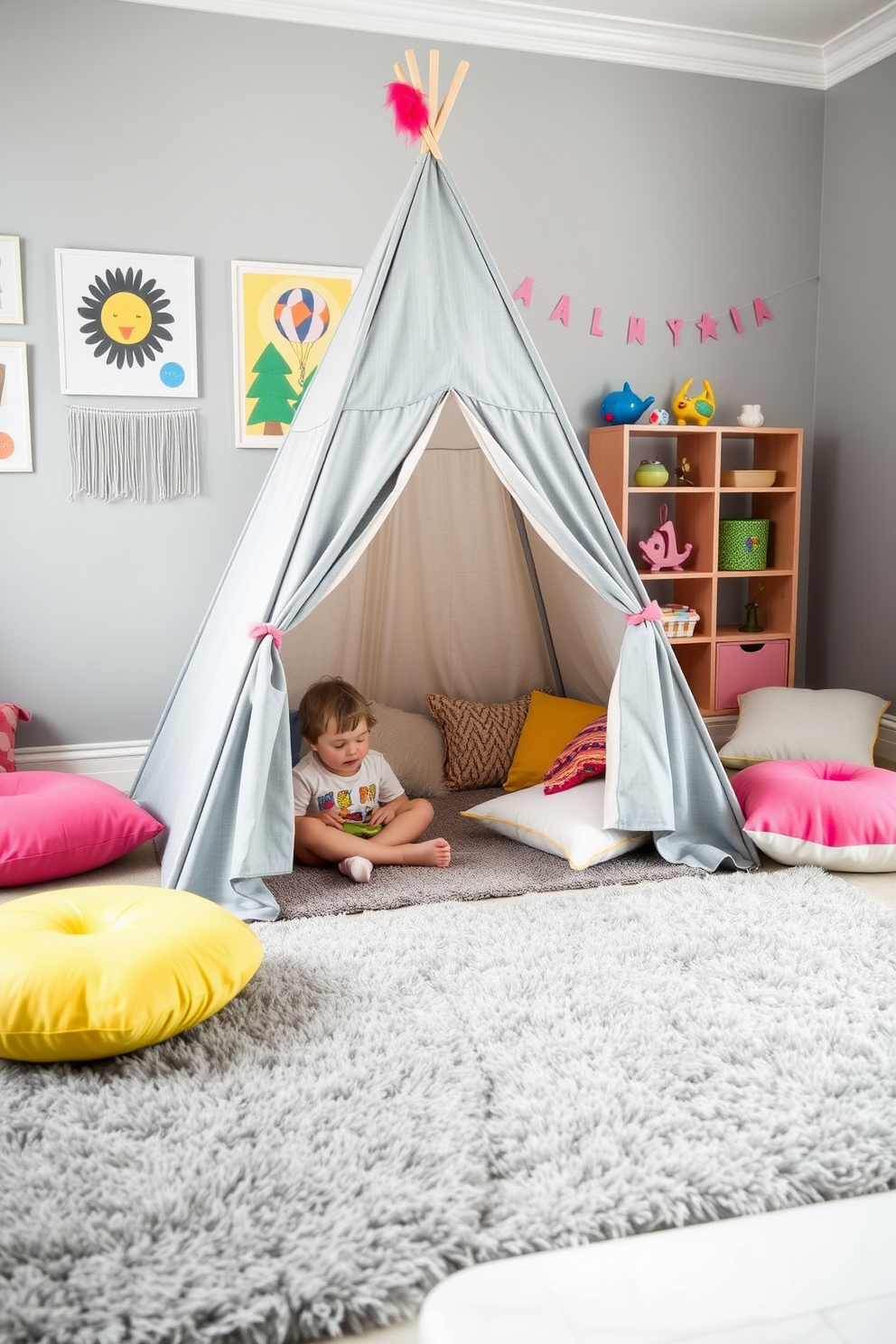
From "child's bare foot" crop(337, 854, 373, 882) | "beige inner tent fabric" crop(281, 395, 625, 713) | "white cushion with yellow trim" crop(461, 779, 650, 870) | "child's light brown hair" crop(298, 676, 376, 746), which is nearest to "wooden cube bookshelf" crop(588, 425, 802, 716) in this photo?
"beige inner tent fabric" crop(281, 395, 625, 713)

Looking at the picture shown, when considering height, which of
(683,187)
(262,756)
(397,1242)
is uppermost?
(683,187)

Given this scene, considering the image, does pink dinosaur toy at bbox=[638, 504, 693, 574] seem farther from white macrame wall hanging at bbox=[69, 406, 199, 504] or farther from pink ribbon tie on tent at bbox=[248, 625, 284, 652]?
pink ribbon tie on tent at bbox=[248, 625, 284, 652]

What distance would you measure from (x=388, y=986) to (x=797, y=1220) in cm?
102

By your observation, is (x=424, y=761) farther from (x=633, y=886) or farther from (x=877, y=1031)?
(x=877, y=1031)

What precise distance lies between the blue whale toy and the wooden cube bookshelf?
0.04 metres

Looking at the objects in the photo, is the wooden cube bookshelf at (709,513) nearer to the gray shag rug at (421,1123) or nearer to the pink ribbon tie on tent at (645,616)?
the pink ribbon tie on tent at (645,616)

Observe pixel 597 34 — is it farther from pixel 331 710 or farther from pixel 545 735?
pixel 331 710

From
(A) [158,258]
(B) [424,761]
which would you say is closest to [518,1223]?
(B) [424,761]

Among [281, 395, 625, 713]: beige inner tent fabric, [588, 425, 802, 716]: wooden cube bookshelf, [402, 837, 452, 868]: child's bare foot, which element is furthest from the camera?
[588, 425, 802, 716]: wooden cube bookshelf

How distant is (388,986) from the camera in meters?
2.19

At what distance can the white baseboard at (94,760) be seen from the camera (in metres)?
3.77

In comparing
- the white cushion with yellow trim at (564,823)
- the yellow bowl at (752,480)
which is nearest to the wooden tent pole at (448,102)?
the white cushion with yellow trim at (564,823)

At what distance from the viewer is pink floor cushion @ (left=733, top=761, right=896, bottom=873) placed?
2.86 metres

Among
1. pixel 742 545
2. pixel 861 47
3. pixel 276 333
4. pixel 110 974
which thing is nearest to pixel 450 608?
pixel 276 333
